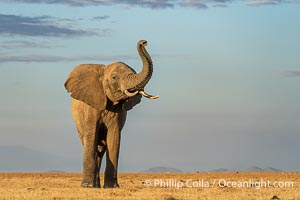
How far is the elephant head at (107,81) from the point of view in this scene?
36344 millimetres

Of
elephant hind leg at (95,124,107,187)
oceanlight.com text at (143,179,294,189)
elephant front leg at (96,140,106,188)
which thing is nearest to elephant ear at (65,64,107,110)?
elephant hind leg at (95,124,107,187)

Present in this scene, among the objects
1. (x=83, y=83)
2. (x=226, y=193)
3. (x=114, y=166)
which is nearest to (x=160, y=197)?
(x=226, y=193)

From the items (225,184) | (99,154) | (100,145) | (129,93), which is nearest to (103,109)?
(129,93)

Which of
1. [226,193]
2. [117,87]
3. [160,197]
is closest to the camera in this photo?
[160,197]

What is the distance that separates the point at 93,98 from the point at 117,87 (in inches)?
58.0

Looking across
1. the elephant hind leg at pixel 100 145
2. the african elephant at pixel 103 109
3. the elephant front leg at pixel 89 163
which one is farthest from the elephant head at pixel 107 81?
the elephant front leg at pixel 89 163

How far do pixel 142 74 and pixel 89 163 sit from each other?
507cm

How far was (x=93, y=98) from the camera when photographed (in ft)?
127

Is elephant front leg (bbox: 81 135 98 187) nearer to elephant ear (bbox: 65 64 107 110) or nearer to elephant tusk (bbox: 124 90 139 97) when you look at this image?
elephant ear (bbox: 65 64 107 110)

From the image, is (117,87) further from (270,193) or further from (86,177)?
(270,193)

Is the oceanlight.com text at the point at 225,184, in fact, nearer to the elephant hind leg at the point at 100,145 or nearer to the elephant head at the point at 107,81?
the elephant hind leg at the point at 100,145

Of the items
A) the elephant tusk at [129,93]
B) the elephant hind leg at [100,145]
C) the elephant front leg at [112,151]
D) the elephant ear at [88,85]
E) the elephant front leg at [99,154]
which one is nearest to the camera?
the elephant tusk at [129,93]

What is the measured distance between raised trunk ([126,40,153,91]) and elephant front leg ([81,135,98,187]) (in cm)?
344

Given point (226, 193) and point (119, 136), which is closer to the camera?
point (226, 193)
